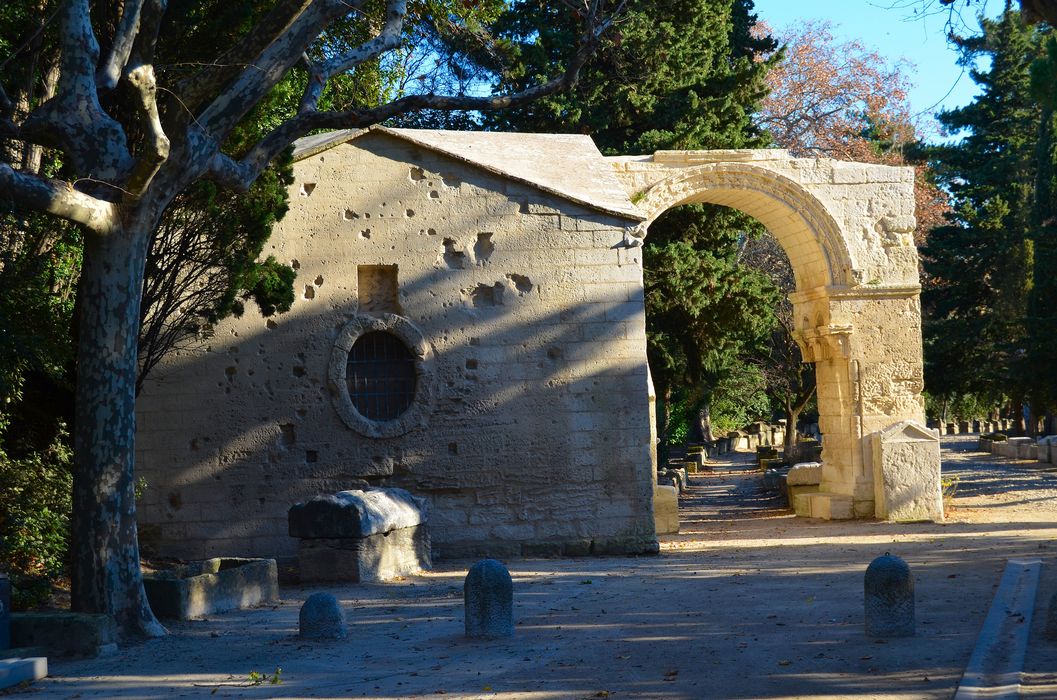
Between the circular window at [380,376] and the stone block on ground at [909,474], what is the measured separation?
664 cm

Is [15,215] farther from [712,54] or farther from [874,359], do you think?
[712,54]

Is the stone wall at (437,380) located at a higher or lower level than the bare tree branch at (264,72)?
lower

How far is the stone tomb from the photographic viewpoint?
10680mm

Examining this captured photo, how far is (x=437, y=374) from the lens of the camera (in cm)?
1308

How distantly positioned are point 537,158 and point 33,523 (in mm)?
7809

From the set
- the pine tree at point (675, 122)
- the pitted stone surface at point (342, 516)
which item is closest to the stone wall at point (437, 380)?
the pitted stone surface at point (342, 516)

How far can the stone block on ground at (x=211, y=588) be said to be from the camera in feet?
28.9

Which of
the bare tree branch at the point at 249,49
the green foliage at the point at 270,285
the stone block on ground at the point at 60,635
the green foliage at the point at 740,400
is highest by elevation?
the bare tree branch at the point at 249,49

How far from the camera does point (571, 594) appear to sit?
9891mm

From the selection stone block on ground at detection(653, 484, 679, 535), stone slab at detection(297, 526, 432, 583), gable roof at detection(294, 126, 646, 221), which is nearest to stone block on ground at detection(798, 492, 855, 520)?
stone block on ground at detection(653, 484, 679, 535)

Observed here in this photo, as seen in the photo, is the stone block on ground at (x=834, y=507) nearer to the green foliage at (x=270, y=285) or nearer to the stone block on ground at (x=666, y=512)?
the stone block on ground at (x=666, y=512)

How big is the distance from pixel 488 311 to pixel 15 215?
208 inches

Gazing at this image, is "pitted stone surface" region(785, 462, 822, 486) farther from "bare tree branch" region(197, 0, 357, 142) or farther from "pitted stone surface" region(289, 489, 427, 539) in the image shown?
"bare tree branch" region(197, 0, 357, 142)

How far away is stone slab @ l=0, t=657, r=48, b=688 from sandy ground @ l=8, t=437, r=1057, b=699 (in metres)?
0.10
